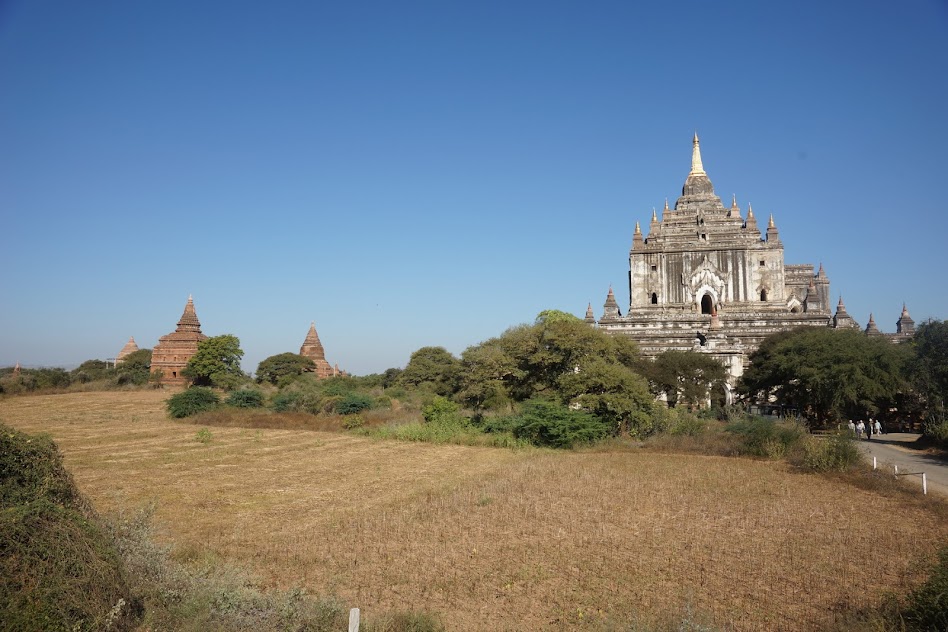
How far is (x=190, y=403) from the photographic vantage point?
32812 mm

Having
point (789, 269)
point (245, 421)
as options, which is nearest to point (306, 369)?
point (245, 421)

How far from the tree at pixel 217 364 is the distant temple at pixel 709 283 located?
86.5 feet

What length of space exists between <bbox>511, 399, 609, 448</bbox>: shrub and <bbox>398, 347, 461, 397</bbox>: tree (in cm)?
1803

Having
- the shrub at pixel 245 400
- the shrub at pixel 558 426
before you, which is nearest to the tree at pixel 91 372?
the shrub at pixel 245 400

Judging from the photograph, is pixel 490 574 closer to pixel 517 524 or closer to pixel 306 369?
pixel 517 524

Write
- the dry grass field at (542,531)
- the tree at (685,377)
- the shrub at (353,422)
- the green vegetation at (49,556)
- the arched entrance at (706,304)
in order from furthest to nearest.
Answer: the arched entrance at (706,304), the tree at (685,377), the shrub at (353,422), the dry grass field at (542,531), the green vegetation at (49,556)

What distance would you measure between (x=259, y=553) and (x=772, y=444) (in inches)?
633

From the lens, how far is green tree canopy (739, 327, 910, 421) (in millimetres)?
25547

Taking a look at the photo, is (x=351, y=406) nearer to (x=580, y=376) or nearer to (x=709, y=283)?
(x=580, y=376)

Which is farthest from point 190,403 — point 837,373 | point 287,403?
point 837,373

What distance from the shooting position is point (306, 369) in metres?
55.9

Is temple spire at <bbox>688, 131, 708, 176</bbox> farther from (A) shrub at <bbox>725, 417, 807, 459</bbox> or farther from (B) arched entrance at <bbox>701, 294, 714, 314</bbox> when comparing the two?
(A) shrub at <bbox>725, 417, 807, 459</bbox>

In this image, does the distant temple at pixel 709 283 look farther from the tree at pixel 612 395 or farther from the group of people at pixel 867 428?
the tree at pixel 612 395

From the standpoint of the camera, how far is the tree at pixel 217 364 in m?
48.4
